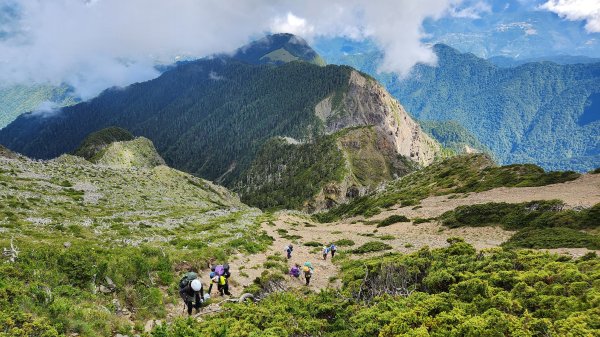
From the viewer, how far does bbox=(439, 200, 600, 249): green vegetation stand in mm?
33513

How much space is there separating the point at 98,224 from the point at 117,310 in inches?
1112

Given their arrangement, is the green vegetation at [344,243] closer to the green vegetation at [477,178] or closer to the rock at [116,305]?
the green vegetation at [477,178]

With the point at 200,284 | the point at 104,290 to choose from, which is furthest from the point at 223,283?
the point at 104,290

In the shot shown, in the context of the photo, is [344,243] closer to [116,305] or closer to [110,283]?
[110,283]

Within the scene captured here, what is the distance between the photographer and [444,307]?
14.3m

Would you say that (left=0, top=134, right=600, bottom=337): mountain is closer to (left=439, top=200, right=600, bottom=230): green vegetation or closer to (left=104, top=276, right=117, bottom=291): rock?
(left=104, top=276, right=117, bottom=291): rock

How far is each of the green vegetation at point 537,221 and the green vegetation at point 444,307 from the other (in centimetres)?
1577

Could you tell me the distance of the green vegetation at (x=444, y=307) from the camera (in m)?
11.8

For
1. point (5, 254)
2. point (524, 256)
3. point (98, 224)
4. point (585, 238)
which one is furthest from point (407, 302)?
point (98, 224)

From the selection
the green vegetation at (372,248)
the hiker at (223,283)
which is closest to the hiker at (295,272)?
the hiker at (223,283)

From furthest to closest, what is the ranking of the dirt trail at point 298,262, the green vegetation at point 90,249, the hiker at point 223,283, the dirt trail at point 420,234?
the dirt trail at point 420,234 → the dirt trail at point 298,262 → the hiker at point 223,283 → the green vegetation at point 90,249

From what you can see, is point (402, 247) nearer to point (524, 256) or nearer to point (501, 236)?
point (501, 236)

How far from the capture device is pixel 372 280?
2109 centimetres

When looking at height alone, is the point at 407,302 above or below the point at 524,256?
below
